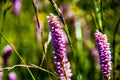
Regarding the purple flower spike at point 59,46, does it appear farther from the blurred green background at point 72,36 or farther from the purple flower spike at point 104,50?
the blurred green background at point 72,36

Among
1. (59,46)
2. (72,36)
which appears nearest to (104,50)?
(59,46)

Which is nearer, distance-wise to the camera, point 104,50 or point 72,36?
point 104,50

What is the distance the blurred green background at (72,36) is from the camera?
1.97 m

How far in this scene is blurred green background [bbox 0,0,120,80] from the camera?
6.48ft

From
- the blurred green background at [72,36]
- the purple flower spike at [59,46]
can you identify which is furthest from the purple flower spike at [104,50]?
the blurred green background at [72,36]

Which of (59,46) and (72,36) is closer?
(59,46)

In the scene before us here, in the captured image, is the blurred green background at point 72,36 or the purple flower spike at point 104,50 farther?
the blurred green background at point 72,36

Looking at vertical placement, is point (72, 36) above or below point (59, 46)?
below

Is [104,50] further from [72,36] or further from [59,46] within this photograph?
[72,36]

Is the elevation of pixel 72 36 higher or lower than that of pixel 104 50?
lower

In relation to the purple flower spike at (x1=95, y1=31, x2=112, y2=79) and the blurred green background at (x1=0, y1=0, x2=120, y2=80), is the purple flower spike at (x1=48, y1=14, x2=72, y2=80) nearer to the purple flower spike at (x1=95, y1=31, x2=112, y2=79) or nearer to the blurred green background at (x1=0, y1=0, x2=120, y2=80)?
the purple flower spike at (x1=95, y1=31, x2=112, y2=79)

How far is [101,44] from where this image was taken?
1.03 meters

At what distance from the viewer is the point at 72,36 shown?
295 centimetres

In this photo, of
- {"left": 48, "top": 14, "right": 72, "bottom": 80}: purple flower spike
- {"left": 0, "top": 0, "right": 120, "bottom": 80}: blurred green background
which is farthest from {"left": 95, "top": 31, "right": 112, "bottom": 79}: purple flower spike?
{"left": 0, "top": 0, "right": 120, "bottom": 80}: blurred green background
